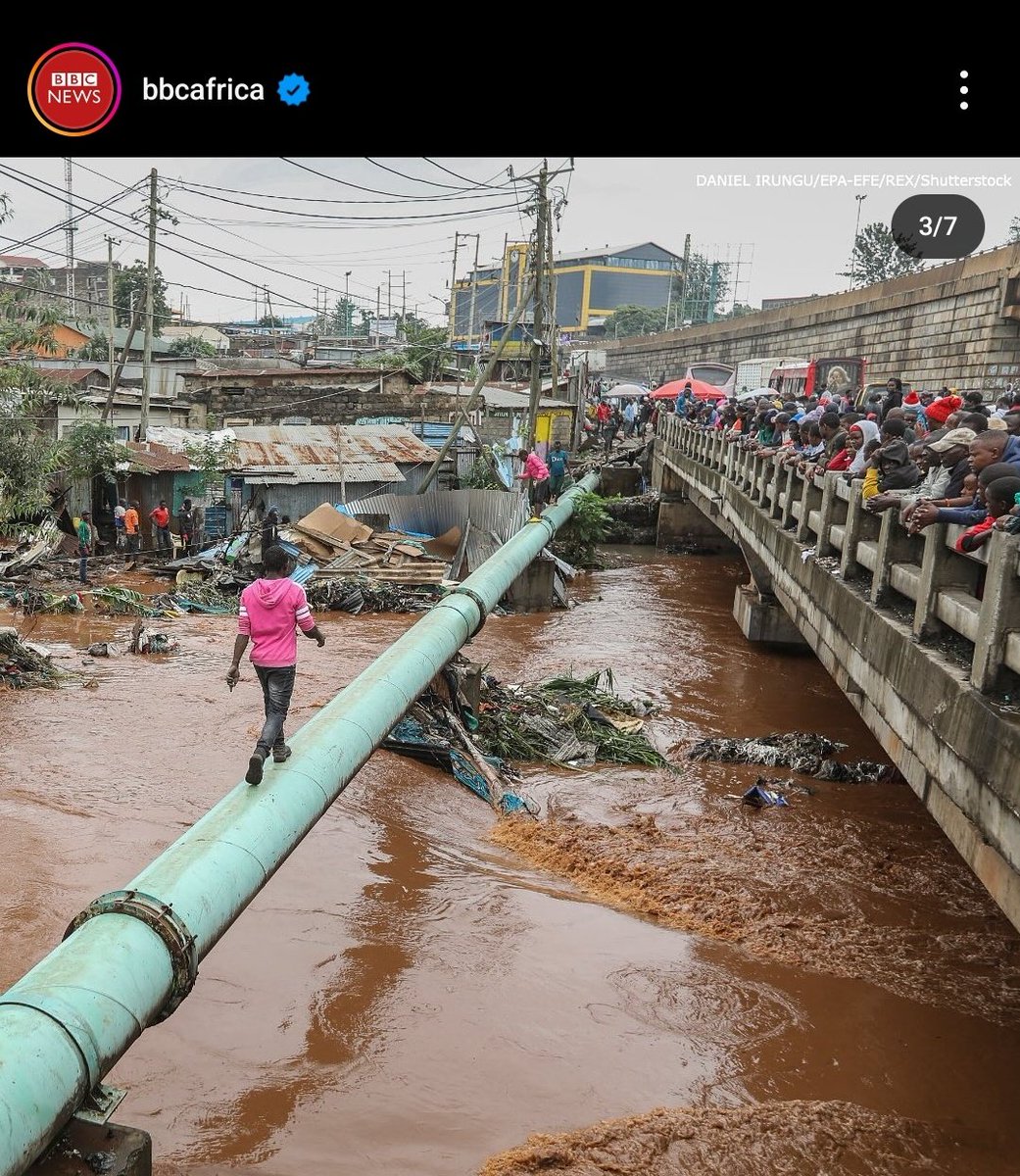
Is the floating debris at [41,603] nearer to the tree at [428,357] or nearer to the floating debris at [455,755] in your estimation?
the floating debris at [455,755]

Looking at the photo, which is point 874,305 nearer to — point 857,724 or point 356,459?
point 356,459

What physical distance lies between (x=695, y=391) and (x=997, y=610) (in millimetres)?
31285

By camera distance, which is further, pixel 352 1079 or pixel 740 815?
pixel 740 815

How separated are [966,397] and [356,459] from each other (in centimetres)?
1649

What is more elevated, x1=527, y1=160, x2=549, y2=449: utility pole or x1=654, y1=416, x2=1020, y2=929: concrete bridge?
x1=527, y1=160, x2=549, y2=449: utility pole

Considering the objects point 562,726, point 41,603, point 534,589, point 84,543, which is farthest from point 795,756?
point 84,543

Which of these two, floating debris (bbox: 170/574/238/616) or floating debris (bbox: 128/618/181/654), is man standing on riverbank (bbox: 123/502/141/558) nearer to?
floating debris (bbox: 170/574/238/616)

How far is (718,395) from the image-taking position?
33.7 meters

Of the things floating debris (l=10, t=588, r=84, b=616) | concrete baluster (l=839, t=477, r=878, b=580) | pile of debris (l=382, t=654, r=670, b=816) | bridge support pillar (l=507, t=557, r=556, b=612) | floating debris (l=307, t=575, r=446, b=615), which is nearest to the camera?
concrete baluster (l=839, t=477, r=878, b=580)

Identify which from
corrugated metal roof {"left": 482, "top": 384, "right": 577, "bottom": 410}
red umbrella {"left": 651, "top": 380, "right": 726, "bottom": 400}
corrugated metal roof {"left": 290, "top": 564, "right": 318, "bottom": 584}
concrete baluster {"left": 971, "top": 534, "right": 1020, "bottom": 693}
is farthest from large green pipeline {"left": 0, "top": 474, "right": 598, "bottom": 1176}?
red umbrella {"left": 651, "top": 380, "right": 726, "bottom": 400}

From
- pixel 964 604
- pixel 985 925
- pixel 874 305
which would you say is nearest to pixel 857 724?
pixel 985 925

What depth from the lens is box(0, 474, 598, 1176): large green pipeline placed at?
346 centimetres

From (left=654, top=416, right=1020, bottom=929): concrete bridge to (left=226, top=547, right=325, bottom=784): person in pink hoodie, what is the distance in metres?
3.68

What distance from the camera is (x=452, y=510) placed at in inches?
877
